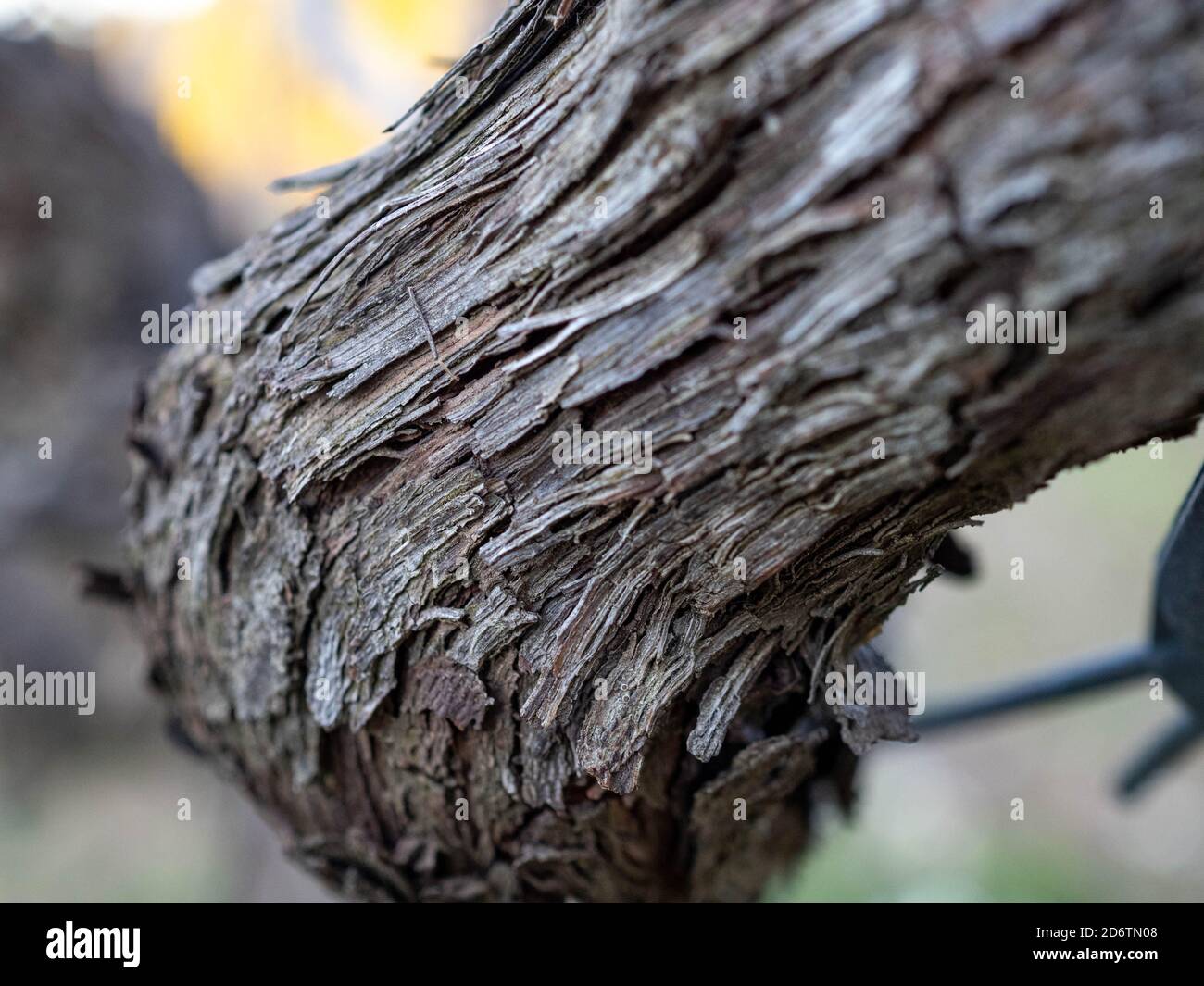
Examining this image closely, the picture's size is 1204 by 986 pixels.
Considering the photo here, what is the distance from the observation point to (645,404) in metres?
0.95

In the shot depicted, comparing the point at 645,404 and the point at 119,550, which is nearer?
the point at 645,404

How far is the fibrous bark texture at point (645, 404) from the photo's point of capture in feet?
2.38

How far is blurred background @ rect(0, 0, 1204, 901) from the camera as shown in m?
2.21

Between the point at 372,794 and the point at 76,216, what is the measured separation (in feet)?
5.62

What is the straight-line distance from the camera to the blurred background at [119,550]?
221 cm

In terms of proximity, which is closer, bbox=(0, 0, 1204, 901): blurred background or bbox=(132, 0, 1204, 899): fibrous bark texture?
bbox=(132, 0, 1204, 899): fibrous bark texture

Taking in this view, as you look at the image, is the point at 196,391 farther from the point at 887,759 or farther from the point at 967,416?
the point at 887,759

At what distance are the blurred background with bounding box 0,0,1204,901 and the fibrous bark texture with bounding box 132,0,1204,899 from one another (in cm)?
40

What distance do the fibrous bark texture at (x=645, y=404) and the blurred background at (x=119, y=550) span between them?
0.40m

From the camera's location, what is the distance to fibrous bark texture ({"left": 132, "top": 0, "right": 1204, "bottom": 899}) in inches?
28.5

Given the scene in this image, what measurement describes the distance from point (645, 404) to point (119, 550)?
1572 mm

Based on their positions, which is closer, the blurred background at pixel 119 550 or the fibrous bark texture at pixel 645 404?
the fibrous bark texture at pixel 645 404

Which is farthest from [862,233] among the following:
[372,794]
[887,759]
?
[887,759]

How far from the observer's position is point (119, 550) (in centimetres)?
201
